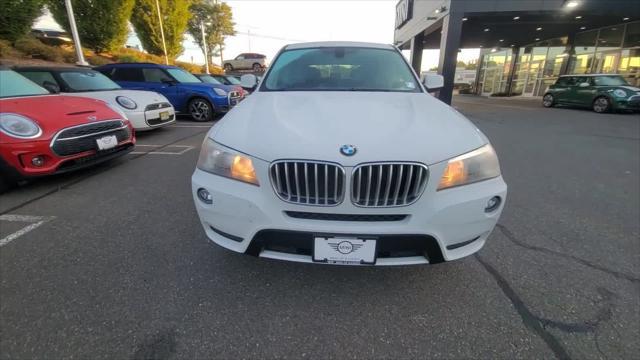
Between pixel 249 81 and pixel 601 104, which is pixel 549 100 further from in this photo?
pixel 249 81

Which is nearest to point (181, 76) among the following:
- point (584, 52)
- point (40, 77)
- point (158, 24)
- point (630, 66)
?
point (40, 77)

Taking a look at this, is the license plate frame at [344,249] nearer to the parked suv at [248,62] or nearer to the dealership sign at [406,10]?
the dealership sign at [406,10]

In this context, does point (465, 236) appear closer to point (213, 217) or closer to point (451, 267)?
point (451, 267)

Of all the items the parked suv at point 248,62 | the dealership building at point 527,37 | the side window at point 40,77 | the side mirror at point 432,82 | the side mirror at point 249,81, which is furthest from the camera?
the parked suv at point 248,62

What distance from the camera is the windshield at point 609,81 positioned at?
38.8 ft

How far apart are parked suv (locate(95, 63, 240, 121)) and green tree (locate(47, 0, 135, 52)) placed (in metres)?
10.8

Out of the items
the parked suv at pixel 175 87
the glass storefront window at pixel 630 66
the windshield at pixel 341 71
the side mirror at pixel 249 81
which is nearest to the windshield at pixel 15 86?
the side mirror at pixel 249 81

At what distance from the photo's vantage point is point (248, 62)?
95.3 feet

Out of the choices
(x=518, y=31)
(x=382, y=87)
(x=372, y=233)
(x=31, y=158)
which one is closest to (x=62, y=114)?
(x=31, y=158)

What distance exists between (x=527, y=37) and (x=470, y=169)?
23.4m

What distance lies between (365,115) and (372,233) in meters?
0.76

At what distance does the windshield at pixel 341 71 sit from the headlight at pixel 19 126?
2.66m

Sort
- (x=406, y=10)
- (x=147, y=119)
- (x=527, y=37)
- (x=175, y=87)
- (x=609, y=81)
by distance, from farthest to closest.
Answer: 1. (x=406, y=10)
2. (x=527, y=37)
3. (x=609, y=81)
4. (x=175, y=87)
5. (x=147, y=119)

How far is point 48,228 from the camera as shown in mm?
2688
